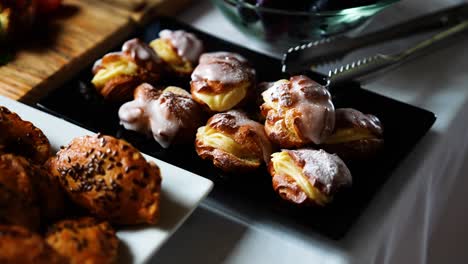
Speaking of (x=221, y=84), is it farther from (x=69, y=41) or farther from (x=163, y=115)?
(x=69, y=41)

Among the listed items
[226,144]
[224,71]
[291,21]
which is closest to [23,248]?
[226,144]

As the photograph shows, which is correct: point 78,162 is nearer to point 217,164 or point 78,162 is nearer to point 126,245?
point 126,245

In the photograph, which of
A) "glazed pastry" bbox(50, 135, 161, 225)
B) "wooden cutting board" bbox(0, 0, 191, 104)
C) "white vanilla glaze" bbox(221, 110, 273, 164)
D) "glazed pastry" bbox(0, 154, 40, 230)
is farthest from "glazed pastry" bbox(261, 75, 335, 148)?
"wooden cutting board" bbox(0, 0, 191, 104)

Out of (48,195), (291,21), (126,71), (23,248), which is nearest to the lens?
(23,248)

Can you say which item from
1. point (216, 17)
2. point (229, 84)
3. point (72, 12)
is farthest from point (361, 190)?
point (72, 12)

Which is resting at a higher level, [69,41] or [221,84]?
[221,84]

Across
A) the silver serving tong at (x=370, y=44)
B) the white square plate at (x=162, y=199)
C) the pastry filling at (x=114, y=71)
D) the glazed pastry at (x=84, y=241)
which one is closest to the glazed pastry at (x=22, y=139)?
the white square plate at (x=162, y=199)

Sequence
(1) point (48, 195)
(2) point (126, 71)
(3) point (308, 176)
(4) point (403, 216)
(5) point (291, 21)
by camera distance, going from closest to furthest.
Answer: (1) point (48, 195) < (3) point (308, 176) < (4) point (403, 216) < (2) point (126, 71) < (5) point (291, 21)
